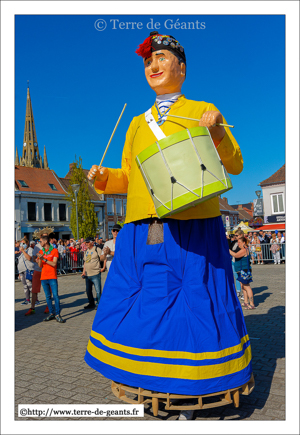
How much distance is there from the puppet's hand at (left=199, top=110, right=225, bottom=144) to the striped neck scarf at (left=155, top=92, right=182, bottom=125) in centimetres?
54

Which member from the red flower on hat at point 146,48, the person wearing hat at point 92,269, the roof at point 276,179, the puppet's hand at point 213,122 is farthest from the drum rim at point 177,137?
the roof at point 276,179

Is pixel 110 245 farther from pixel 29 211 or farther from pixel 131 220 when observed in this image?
pixel 29 211

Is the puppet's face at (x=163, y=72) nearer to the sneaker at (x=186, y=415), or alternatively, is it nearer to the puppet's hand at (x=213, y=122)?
the puppet's hand at (x=213, y=122)

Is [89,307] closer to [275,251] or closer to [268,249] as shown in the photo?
[275,251]

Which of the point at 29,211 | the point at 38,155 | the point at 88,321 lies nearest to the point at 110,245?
the point at 88,321

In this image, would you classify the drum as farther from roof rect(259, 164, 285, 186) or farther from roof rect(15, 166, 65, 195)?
roof rect(15, 166, 65, 195)

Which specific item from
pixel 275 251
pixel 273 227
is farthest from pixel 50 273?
pixel 273 227

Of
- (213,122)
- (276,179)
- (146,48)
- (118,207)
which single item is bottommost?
(213,122)

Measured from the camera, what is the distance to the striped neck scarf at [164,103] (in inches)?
123

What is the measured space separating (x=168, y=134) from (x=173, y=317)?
1470mm

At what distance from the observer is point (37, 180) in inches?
1500
